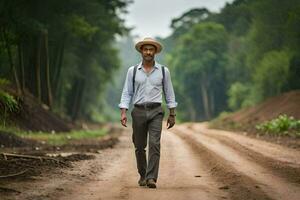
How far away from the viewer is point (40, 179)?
30.9ft

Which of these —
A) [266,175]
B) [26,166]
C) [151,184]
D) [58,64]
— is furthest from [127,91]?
[58,64]

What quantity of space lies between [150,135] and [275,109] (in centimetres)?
3121

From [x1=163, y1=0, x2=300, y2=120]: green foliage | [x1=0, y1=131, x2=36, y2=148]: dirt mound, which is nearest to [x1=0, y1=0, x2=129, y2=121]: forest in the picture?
[x1=0, y1=131, x2=36, y2=148]: dirt mound

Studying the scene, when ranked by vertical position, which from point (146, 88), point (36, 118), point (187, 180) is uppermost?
point (146, 88)

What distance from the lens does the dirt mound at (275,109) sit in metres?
35.4

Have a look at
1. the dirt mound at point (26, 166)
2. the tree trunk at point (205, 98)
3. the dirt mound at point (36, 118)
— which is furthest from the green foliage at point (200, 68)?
the dirt mound at point (26, 166)

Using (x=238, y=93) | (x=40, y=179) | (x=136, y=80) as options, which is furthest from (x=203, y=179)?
(x=238, y=93)

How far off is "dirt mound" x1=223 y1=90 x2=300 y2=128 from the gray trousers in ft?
80.7

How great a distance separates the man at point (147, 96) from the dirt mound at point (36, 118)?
588 inches

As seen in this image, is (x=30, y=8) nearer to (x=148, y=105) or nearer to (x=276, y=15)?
(x=276, y=15)

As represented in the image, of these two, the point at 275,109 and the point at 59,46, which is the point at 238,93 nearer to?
the point at 275,109

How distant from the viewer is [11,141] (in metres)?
18.8

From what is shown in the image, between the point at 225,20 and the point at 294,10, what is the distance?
2504cm

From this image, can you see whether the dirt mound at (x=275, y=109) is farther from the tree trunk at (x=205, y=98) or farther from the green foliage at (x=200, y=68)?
the tree trunk at (x=205, y=98)
